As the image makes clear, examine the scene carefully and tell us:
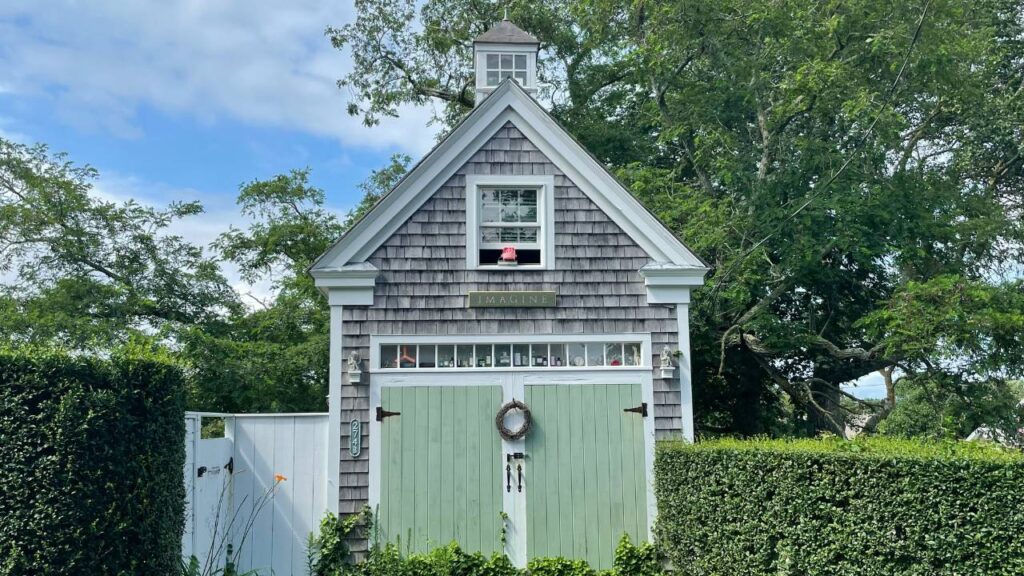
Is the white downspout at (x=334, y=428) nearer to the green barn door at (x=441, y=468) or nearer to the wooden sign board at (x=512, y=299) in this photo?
the green barn door at (x=441, y=468)

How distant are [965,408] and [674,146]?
7.37 meters

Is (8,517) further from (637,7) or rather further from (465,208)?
(637,7)

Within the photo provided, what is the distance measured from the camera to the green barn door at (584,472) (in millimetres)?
7895

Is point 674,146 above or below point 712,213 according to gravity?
above

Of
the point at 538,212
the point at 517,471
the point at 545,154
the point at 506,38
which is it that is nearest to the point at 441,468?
the point at 517,471

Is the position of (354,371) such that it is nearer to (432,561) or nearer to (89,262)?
(432,561)

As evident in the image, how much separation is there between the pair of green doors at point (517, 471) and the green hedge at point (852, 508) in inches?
42.9

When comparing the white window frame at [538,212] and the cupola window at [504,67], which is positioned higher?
the cupola window at [504,67]

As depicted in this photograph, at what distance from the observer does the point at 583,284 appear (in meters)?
8.26

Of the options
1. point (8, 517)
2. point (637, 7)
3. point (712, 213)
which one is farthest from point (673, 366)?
point (637, 7)

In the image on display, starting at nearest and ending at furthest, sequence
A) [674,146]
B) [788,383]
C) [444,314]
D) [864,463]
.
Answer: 1. [864,463]
2. [444,314]
3. [788,383]
4. [674,146]

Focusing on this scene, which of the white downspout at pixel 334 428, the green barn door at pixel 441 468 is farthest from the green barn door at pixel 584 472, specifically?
the white downspout at pixel 334 428

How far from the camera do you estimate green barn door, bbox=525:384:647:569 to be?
7895 mm

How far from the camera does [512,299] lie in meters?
8.14
